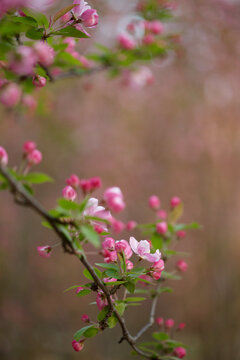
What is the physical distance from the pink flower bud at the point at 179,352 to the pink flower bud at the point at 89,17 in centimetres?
100

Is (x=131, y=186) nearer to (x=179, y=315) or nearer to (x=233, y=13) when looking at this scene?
(x=179, y=315)

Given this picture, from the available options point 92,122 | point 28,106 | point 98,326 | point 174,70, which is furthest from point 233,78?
point 98,326

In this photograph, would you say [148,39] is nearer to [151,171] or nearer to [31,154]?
[31,154]

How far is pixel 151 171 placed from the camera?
5262mm

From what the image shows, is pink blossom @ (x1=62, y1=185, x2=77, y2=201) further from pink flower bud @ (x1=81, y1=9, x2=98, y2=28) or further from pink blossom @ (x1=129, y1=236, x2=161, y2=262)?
pink flower bud @ (x1=81, y1=9, x2=98, y2=28)

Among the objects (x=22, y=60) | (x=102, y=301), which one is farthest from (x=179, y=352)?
(x=22, y=60)

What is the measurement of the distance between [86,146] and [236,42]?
2.42 m

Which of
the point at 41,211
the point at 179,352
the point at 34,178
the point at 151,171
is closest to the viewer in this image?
the point at 41,211

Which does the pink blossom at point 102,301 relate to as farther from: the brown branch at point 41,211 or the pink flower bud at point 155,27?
the pink flower bud at point 155,27

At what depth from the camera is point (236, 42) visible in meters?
3.69

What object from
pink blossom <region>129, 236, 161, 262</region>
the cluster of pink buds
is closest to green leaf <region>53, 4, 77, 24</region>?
the cluster of pink buds

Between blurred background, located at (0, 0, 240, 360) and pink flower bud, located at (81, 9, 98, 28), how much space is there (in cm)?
227

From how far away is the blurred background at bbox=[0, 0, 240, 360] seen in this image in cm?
358

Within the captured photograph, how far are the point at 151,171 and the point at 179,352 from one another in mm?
4220
